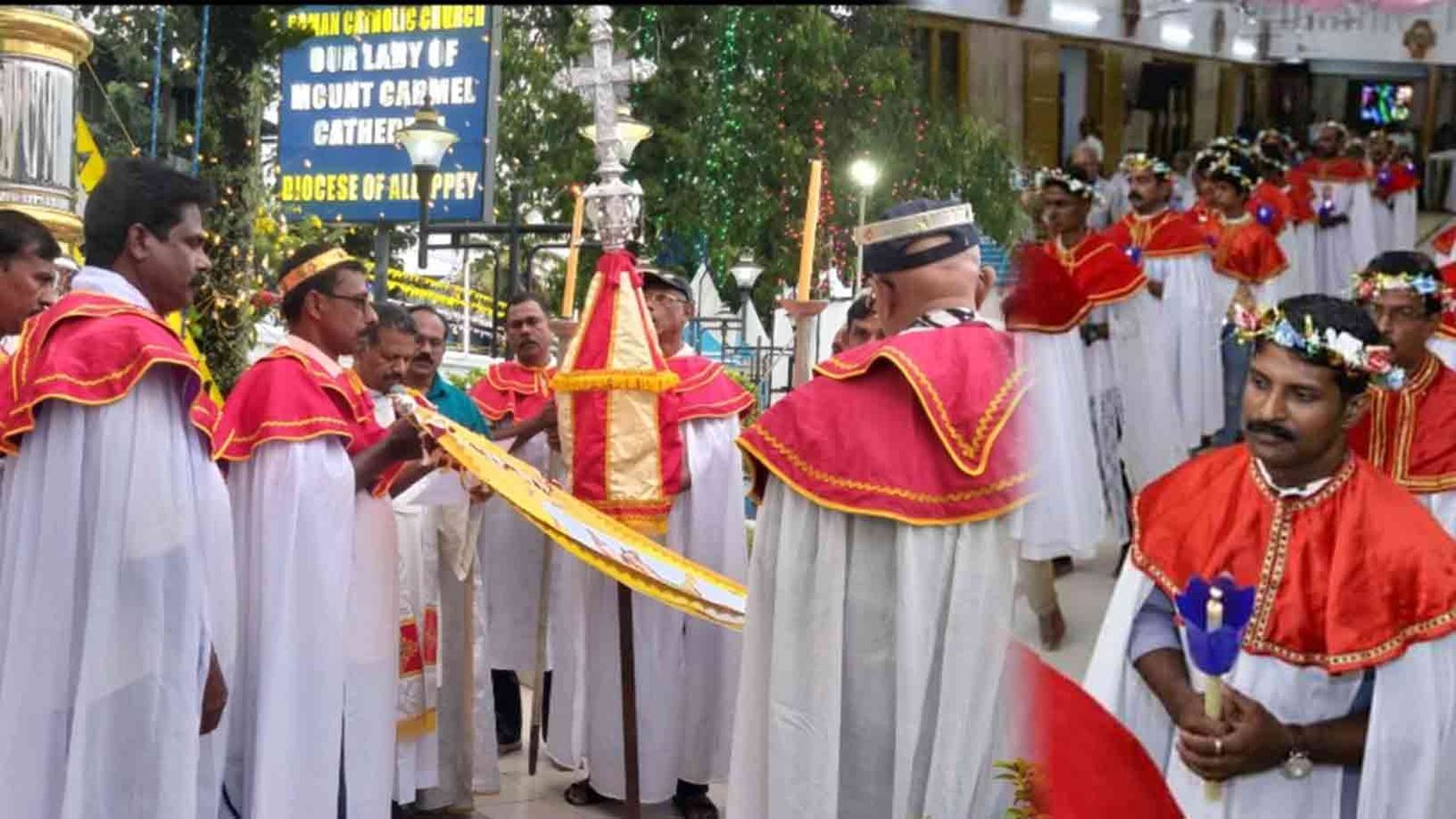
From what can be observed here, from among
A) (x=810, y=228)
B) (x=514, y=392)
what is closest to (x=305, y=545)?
(x=810, y=228)

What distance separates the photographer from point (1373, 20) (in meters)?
1.20

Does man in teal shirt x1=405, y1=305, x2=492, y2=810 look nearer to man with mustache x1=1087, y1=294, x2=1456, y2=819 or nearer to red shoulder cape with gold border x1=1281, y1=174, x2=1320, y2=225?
man with mustache x1=1087, y1=294, x2=1456, y2=819

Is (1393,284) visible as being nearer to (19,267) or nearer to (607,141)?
(607,141)

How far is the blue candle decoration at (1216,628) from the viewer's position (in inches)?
55.6

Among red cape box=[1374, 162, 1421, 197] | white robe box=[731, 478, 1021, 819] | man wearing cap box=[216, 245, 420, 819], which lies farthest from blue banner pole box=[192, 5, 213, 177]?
red cape box=[1374, 162, 1421, 197]

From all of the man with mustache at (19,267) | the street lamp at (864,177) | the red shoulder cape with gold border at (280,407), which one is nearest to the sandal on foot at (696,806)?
the red shoulder cape with gold border at (280,407)

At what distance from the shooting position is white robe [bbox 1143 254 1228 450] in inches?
63.1

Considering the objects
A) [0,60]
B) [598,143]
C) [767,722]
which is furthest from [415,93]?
[767,722]

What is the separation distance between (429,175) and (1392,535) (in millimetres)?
5599

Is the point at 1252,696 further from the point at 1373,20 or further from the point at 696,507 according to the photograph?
the point at 696,507

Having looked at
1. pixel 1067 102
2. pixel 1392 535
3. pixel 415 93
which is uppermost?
pixel 415 93

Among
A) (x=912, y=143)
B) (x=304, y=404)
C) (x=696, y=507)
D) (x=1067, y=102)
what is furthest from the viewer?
(x=696, y=507)

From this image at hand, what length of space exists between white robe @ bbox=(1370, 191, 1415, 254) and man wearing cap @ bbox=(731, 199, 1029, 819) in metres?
0.42

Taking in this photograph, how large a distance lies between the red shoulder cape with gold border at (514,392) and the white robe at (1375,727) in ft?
11.1
